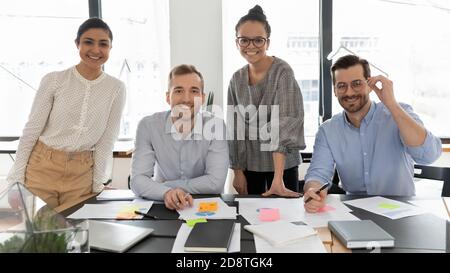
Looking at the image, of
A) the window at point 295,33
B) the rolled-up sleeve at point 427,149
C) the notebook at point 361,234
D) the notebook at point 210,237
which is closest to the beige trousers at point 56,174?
the notebook at point 210,237

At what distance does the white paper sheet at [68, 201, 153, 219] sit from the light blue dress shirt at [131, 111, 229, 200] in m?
0.23

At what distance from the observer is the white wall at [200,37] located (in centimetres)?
330

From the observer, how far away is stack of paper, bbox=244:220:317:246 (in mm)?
1169

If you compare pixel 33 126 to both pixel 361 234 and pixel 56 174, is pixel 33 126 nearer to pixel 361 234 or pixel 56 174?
pixel 56 174

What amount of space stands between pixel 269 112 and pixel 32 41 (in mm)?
2827

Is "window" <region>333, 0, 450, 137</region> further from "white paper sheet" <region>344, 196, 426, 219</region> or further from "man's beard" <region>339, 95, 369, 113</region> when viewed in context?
Result: "white paper sheet" <region>344, 196, 426, 219</region>

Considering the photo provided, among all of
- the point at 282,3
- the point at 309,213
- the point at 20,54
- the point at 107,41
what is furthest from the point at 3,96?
the point at 309,213

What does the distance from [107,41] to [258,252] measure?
1470mm

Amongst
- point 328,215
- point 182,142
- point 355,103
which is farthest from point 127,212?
point 355,103

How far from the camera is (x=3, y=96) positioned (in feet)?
12.6

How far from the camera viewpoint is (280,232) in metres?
1.22

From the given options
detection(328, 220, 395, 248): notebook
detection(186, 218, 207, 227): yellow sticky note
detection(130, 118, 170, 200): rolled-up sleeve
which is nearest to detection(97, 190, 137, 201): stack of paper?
detection(130, 118, 170, 200): rolled-up sleeve

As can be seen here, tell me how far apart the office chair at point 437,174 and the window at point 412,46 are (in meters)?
1.56
